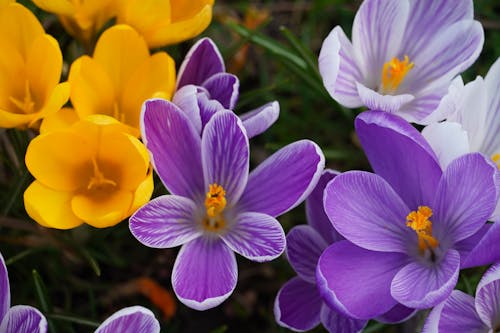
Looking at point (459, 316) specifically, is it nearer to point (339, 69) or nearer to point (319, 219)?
point (319, 219)

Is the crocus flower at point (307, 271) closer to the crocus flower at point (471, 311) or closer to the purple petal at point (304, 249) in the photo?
the purple petal at point (304, 249)

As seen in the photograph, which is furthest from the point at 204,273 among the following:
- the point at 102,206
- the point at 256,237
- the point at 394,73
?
the point at 394,73

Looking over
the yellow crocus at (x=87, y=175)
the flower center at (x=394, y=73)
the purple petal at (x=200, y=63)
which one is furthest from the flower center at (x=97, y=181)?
the flower center at (x=394, y=73)

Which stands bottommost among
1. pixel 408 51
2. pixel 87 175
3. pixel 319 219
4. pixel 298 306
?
pixel 298 306

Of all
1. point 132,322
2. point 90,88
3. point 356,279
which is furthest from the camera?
point 90,88

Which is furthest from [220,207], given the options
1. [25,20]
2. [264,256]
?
[25,20]

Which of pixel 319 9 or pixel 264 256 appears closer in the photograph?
pixel 264 256

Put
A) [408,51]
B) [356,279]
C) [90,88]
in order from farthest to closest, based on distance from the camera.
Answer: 1. [408,51]
2. [90,88]
3. [356,279]

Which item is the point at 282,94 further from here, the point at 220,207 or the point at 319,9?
the point at 220,207
